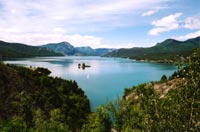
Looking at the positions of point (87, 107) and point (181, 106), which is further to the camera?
point (87, 107)

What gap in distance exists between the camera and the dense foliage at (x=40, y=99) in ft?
261

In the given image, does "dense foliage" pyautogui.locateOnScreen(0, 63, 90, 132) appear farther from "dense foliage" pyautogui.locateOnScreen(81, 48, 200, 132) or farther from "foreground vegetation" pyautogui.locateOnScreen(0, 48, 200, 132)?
"dense foliage" pyautogui.locateOnScreen(81, 48, 200, 132)

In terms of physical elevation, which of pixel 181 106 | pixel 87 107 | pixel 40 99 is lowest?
pixel 87 107

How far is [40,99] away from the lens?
9556cm

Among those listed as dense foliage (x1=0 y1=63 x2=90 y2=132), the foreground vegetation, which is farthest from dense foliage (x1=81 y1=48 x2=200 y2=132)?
dense foliage (x1=0 y1=63 x2=90 y2=132)

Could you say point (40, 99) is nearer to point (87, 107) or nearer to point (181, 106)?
point (87, 107)

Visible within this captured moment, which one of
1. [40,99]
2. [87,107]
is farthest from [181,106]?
[87,107]

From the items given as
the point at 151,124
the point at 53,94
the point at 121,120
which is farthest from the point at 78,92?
the point at 151,124

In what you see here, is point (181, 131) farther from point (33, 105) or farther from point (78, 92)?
point (78, 92)

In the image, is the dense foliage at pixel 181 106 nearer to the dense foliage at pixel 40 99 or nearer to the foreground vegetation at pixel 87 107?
the foreground vegetation at pixel 87 107

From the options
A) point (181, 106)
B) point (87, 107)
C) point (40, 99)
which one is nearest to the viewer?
point (181, 106)

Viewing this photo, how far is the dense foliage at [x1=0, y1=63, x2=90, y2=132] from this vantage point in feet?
261

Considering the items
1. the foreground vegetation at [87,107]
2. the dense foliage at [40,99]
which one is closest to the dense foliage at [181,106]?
the foreground vegetation at [87,107]

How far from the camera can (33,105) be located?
3484 inches
